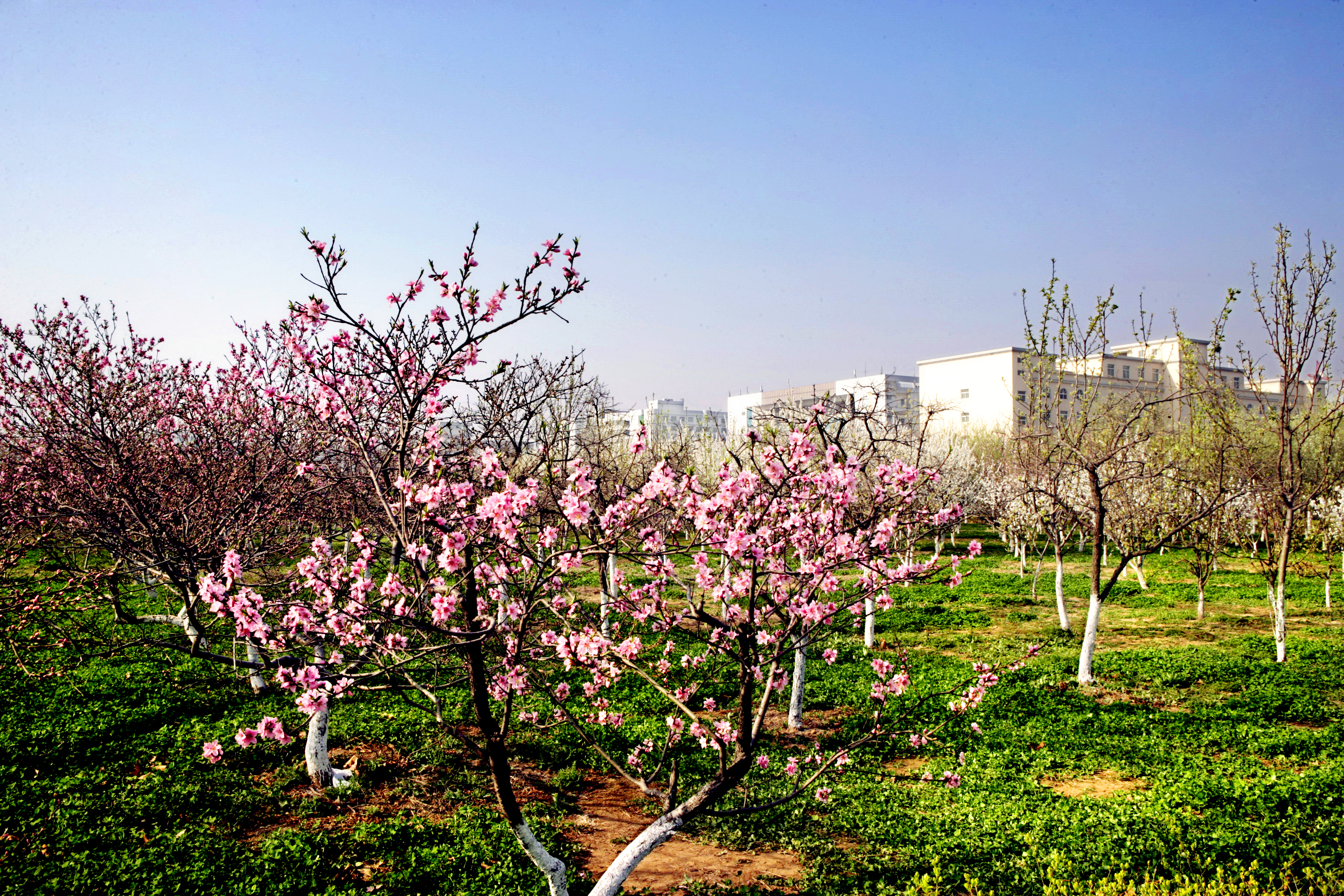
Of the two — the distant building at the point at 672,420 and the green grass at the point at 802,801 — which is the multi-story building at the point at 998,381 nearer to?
the distant building at the point at 672,420

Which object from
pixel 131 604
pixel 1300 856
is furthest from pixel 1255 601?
pixel 131 604

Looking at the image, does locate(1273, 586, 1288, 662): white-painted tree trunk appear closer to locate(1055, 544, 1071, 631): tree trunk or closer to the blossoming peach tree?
locate(1055, 544, 1071, 631): tree trunk

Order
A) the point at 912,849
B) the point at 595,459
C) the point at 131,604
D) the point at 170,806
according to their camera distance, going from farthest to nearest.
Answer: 1. the point at 595,459
2. the point at 131,604
3. the point at 170,806
4. the point at 912,849

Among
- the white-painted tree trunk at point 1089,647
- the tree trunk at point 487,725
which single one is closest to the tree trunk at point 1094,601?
the white-painted tree trunk at point 1089,647

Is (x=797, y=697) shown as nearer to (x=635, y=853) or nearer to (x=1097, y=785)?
(x=1097, y=785)

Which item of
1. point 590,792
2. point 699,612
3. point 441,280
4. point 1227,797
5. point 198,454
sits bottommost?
point 590,792

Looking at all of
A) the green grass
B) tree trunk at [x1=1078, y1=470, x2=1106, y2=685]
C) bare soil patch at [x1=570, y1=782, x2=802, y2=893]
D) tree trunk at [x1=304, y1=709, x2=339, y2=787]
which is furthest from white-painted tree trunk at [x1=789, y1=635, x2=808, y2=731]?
tree trunk at [x1=304, y1=709, x2=339, y2=787]

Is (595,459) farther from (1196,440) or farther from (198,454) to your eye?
(1196,440)

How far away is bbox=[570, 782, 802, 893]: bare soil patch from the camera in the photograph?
6.14 m

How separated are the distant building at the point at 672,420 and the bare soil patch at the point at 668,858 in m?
3.82

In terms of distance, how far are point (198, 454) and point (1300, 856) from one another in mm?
12397

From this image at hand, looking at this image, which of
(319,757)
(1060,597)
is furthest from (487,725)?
(1060,597)

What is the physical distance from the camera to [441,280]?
209 inches

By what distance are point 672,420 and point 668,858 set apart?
10787 cm
